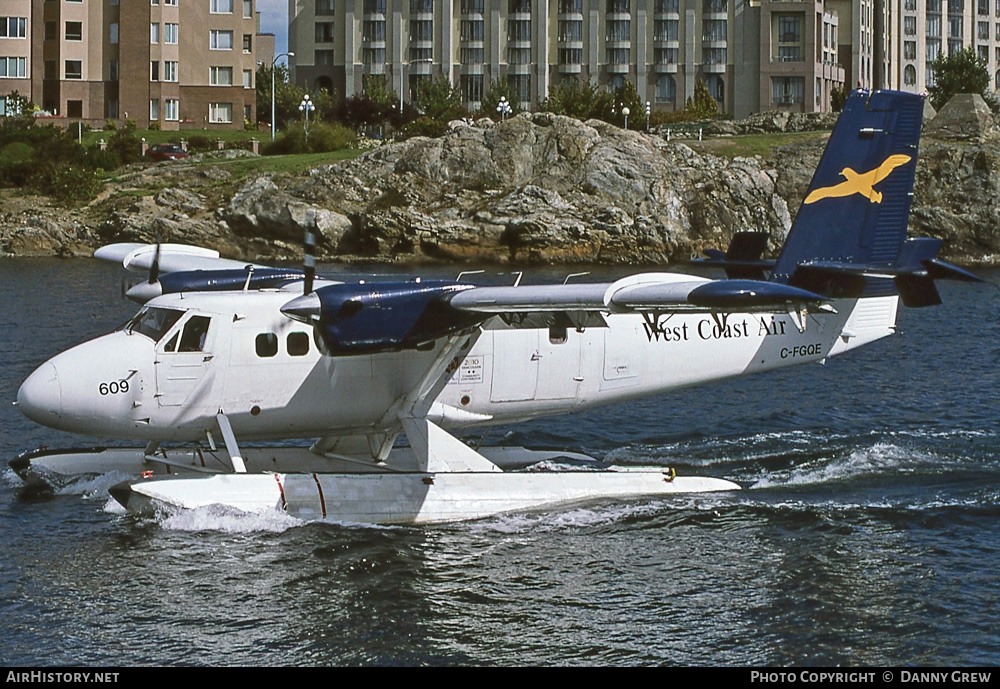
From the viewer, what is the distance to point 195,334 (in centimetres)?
1969

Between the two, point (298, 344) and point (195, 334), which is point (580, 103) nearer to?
point (298, 344)

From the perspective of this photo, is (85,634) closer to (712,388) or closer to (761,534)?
(761,534)

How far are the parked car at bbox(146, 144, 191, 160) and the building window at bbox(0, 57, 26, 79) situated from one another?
17.5 m

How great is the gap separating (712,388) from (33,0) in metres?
85.0

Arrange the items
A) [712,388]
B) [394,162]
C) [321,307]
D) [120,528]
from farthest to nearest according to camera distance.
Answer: [394,162]
[712,388]
[120,528]
[321,307]

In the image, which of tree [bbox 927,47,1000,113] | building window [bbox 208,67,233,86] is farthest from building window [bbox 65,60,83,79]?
tree [bbox 927,47,1000,113]

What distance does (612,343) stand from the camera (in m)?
21.8

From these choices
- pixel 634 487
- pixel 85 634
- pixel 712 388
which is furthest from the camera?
pixel 712 388

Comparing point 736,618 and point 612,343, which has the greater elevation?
point 612,343

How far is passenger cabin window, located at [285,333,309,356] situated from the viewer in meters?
20.1

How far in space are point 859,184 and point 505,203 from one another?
165 ft

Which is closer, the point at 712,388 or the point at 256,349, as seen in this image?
the point at 256,349
